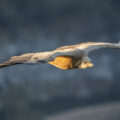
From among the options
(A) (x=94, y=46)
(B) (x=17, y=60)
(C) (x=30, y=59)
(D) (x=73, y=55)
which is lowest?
(C) (x=30, y=59)

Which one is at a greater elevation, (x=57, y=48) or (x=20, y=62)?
(x=57, y=48)

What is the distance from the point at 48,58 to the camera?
722 inches

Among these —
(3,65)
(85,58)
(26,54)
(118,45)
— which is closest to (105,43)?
(118,45)

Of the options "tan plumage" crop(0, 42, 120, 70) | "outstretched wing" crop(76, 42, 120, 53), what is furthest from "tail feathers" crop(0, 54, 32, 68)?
"outstretched wing" crop(76, 42, 120, 53)

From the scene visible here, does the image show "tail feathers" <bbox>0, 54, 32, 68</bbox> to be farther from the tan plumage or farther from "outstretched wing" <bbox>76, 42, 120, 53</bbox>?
"outstretched wing" <bbox>76, 42, 120, 53</bbox>

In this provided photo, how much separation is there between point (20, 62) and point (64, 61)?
204 inches

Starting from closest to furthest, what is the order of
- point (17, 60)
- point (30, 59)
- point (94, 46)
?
1. point (30, 59)
2. point (17, 60)
3. point (94, 46)

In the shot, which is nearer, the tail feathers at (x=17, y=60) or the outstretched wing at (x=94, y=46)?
the tail feathers at (x=17, y=60)

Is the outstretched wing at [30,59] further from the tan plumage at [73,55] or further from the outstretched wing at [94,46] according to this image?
the outstretched wing at [94,46]

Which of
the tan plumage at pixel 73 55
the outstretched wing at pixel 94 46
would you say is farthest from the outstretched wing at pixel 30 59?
the outstretched wing at pixel 94 46

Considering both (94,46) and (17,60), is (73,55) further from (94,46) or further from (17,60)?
(17,60)

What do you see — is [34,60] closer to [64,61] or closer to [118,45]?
[64,61]

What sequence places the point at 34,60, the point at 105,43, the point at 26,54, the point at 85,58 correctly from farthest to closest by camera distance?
the point at 105,43
the point at 85,58
the point at 26,54
the point at 34,60

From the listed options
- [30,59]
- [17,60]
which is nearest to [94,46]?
[30,59]
